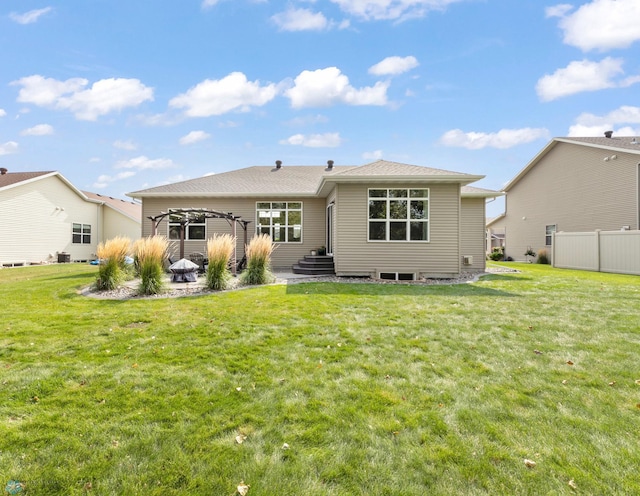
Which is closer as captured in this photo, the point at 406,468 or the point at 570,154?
the point at 406,468

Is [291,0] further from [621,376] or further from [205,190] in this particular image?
[621,376]

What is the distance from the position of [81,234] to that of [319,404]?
22310mm

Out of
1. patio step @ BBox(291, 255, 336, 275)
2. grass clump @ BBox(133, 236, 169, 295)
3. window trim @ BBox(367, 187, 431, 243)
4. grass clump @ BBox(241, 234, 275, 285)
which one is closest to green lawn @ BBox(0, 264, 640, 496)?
grass clump @ BBox(133, 236, 169, 295)

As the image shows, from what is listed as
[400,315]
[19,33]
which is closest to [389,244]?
[400,315]

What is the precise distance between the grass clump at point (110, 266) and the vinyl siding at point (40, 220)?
12410 mm

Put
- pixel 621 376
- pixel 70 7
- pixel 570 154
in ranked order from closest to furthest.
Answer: pixel 621 376
pixel 70 7
pixel 570 154

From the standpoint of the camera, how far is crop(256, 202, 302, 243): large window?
1274cm

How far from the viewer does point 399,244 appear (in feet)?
31.3

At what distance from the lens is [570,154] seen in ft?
53.2

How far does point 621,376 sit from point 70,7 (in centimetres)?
1402

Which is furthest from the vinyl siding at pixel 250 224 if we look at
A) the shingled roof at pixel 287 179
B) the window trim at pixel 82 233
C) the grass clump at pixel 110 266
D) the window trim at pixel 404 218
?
the window trim at pixel 82 233

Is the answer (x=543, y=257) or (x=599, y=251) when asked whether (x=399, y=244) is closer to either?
(x=599, y=251)

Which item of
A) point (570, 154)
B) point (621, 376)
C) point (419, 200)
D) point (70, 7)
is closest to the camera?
point (621, 376)

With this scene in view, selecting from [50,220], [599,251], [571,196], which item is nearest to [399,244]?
[599,251]
